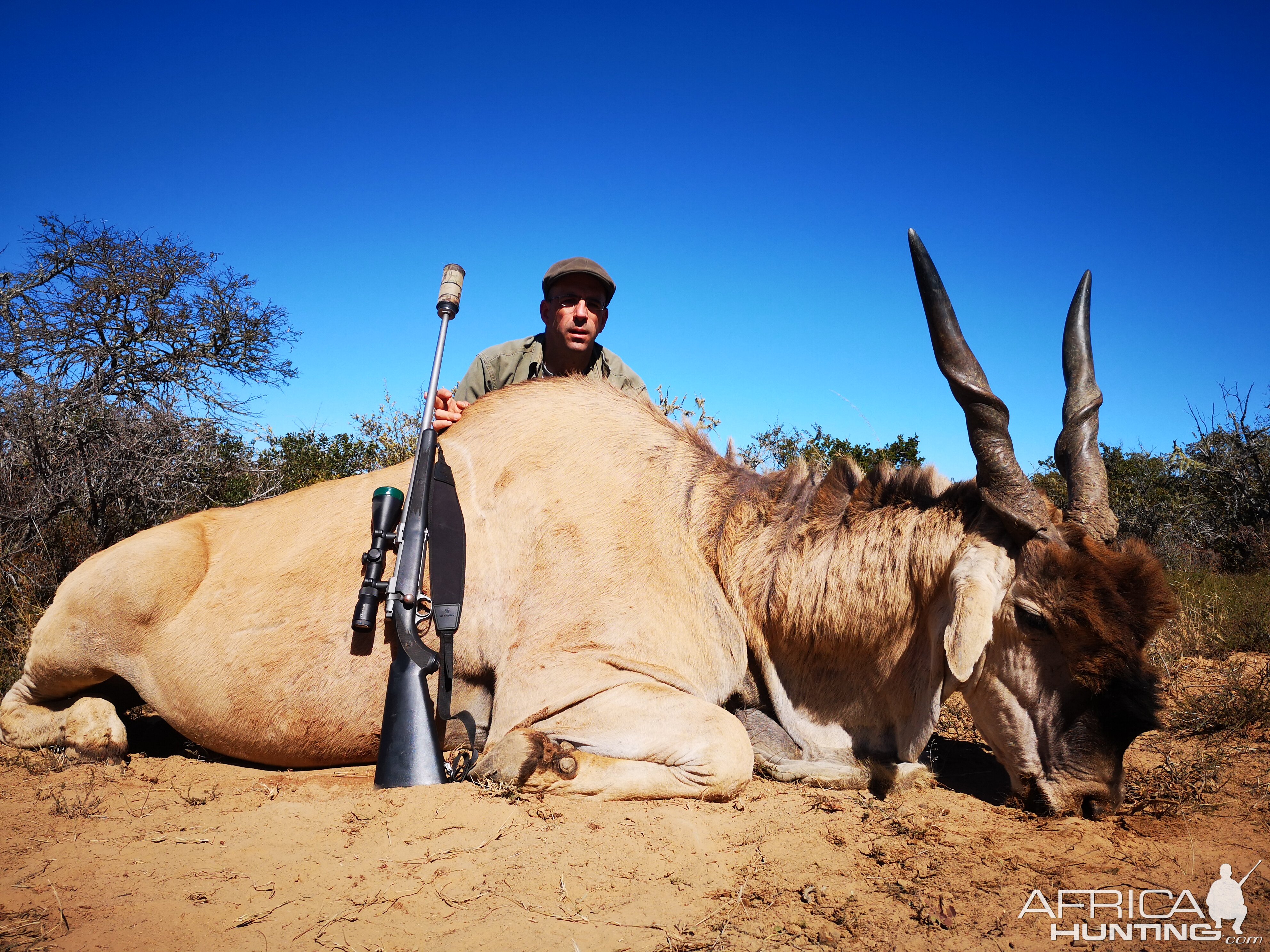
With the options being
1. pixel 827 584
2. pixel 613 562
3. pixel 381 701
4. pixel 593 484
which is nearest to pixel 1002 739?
pixel 827 584

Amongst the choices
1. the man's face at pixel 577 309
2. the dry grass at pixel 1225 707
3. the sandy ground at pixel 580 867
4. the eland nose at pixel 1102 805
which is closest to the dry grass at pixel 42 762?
the sandy ground at pixel 580 867

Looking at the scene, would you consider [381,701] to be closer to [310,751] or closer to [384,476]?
[310,751]

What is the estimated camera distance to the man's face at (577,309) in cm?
569

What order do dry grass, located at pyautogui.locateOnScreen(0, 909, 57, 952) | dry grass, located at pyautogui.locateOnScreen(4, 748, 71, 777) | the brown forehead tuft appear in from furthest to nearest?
dry grass, located at pyautogui.locateOnScreen(4, 748, 71, 777) → the brown forehead tuft → dry grass, located at pyautogui.locateOnScreen(0, 909, 57, 952)

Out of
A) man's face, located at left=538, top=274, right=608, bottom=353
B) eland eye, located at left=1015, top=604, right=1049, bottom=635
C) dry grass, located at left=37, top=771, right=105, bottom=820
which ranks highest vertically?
man's face, located at left=538, top=274, right=608, bottom=353

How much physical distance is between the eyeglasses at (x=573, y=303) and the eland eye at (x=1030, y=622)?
370 cm

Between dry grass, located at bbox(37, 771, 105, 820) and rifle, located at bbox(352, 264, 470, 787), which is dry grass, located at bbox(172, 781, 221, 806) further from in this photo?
rifle, located at bbox(352, 264, 470, 787)

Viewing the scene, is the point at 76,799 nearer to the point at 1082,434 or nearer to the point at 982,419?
the point at 982,419

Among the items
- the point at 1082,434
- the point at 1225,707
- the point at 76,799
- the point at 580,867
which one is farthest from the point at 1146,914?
the point at 76,799

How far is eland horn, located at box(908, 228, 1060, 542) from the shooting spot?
313 centimetres

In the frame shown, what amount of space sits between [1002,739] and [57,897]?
131 inches

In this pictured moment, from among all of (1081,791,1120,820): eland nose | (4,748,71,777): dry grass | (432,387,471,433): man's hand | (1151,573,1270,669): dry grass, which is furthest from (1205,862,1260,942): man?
(4,748,71,777): dry grass

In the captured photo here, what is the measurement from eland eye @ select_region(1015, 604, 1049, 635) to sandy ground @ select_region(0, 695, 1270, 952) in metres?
0.69

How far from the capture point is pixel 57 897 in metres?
2.30
